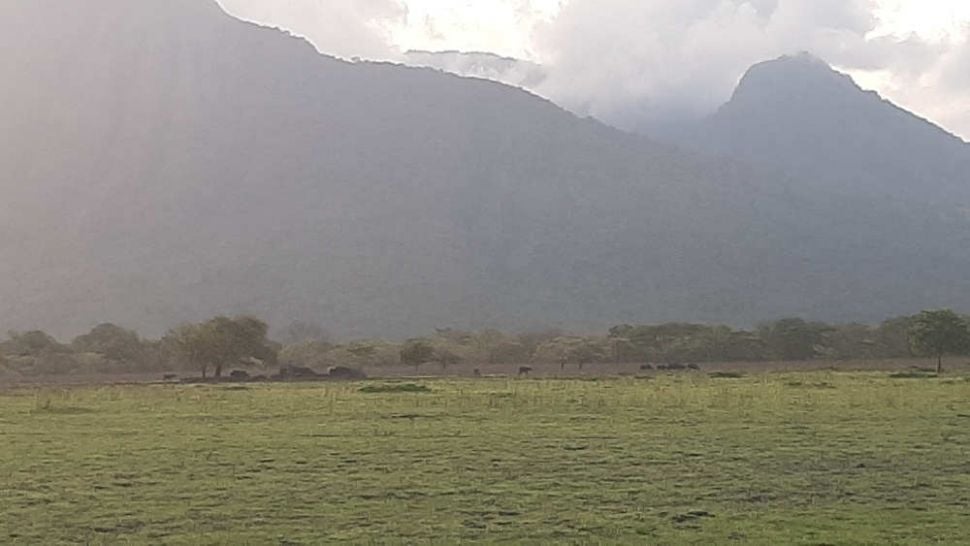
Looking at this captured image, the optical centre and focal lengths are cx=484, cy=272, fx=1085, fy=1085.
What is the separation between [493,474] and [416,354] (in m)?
67.4

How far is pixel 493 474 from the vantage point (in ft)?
67.5

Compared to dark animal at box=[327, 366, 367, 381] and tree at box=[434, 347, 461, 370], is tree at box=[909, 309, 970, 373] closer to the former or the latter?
tree at box=[434, 347, 461, 370]

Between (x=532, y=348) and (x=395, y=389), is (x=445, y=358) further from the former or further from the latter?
(x=395, y=389)

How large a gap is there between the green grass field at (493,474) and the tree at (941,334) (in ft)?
146

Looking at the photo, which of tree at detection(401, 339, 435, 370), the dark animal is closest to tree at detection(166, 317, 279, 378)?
the dark animal

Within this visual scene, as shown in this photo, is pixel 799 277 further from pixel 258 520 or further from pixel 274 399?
pixel 258 520

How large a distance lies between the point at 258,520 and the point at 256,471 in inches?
202

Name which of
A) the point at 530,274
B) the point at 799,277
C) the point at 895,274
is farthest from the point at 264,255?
the point at 895,274

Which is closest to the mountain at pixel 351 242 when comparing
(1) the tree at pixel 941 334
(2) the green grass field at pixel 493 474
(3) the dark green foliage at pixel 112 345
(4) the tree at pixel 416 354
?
(3) the dark green foliage at pixel 112 345

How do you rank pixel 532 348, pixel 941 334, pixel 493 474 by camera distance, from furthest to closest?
pixel 532 348
pixel 941 334
pixel 493 474

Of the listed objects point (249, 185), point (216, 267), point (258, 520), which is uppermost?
point (249, 185)

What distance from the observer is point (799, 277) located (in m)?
182

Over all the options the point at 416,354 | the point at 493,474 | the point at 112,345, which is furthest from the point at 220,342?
the point at 493,474

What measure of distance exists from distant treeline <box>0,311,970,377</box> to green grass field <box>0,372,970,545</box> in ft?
151
